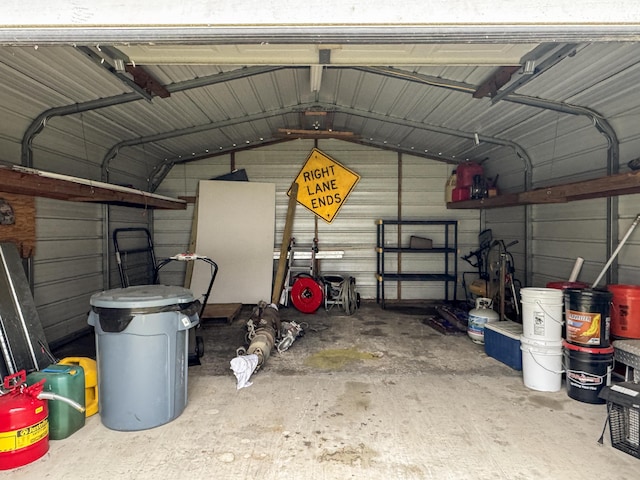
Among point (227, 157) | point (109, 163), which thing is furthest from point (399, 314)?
point (109, 163)

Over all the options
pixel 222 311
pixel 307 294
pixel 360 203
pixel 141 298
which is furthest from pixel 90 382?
pixel 360 203

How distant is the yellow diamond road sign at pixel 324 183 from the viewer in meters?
6.38

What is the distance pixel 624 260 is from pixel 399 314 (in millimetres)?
2932

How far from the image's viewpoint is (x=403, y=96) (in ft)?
13.4

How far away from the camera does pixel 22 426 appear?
1.91 m

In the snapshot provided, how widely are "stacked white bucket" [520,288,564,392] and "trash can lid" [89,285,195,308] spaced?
8.73 ft

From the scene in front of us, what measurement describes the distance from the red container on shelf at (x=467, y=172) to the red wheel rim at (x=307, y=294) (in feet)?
9.20

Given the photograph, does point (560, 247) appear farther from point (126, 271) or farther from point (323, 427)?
point (126, 271)

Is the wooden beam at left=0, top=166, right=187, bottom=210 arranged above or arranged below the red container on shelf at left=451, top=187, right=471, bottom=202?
below

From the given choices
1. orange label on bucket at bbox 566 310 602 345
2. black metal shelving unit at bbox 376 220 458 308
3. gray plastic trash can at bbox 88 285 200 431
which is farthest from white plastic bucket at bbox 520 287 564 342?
black metal shelving unit at bbox 376 220 458 308

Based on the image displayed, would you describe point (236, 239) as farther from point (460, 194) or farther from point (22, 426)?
point (22, 426)

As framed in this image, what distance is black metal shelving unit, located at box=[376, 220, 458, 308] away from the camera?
6.02 meters

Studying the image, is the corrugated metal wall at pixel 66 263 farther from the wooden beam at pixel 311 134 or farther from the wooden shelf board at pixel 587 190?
the wooden shelf board at pixel 587 190

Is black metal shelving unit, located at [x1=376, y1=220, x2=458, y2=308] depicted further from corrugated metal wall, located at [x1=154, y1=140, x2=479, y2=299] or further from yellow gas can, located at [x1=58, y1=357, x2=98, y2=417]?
yellow gas can, located at [x1=58, y1=357, x2=98, y2=417]
